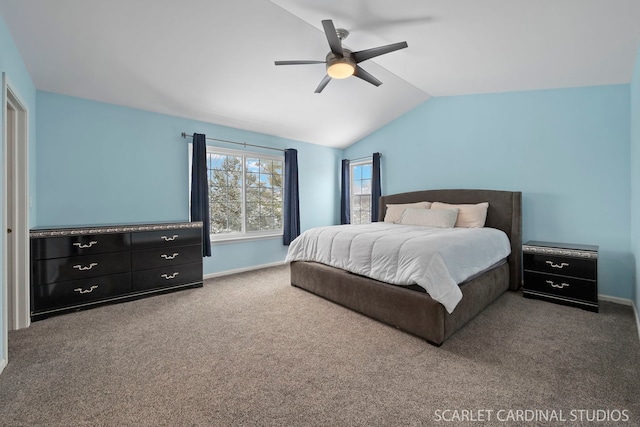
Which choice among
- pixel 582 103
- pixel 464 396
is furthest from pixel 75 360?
pixel 582 103

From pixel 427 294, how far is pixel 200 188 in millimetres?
3194

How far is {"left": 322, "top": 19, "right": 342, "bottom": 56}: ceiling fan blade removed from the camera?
6.59 ft

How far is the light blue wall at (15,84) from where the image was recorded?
1.89 metres

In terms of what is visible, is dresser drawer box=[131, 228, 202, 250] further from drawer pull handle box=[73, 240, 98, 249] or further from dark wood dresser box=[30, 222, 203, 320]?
drawer pull handle box=[73, 240, 98, 249]

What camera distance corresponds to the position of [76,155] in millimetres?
3146

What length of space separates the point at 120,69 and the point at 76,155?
3.70 ft

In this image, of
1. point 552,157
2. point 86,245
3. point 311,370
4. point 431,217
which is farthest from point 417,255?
point 86,245

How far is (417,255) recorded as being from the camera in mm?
2248

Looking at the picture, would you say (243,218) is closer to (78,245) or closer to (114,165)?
(114,165)

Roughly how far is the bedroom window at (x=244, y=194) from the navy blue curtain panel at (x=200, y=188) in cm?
27

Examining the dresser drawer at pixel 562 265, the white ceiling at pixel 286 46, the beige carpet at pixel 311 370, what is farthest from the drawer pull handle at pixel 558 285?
the white ceiling at pixel 286 46

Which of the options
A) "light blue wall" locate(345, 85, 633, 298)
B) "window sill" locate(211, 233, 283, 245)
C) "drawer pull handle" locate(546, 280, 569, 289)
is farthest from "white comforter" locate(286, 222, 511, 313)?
"window sill" locate(211, 233, 283, 245)

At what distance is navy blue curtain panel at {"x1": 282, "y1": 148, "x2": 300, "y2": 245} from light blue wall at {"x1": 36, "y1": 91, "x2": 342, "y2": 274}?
70cm

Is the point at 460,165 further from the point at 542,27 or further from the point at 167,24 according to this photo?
the point at 167,24
